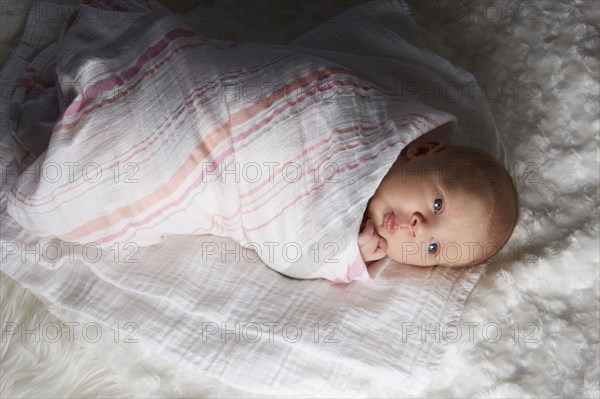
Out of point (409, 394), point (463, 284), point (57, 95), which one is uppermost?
point (57, 95)

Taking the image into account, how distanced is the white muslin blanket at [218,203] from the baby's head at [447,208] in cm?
5

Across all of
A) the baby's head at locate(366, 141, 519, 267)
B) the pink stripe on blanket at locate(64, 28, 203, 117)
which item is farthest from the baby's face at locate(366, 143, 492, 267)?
the pink stripe on blanket at locate(64, 28, 203, 117)

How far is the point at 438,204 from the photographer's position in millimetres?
1167

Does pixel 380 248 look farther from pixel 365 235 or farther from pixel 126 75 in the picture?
pixel 126 75

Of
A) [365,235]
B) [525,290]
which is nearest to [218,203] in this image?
[365,235]

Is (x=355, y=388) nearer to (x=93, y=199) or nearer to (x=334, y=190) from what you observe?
(x=334, y=190)

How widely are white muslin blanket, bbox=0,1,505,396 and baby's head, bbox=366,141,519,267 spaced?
0.16 ft

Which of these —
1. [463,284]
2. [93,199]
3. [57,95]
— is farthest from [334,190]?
[57,95]

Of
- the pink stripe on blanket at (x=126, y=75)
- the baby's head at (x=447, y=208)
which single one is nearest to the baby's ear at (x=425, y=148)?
the baby's head at (x=447, y=208)

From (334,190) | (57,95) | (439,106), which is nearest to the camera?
(334,190)

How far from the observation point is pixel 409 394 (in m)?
1.16

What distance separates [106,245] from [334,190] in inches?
16.4

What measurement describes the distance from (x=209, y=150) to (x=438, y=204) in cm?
40

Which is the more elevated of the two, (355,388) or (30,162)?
(30,162)
